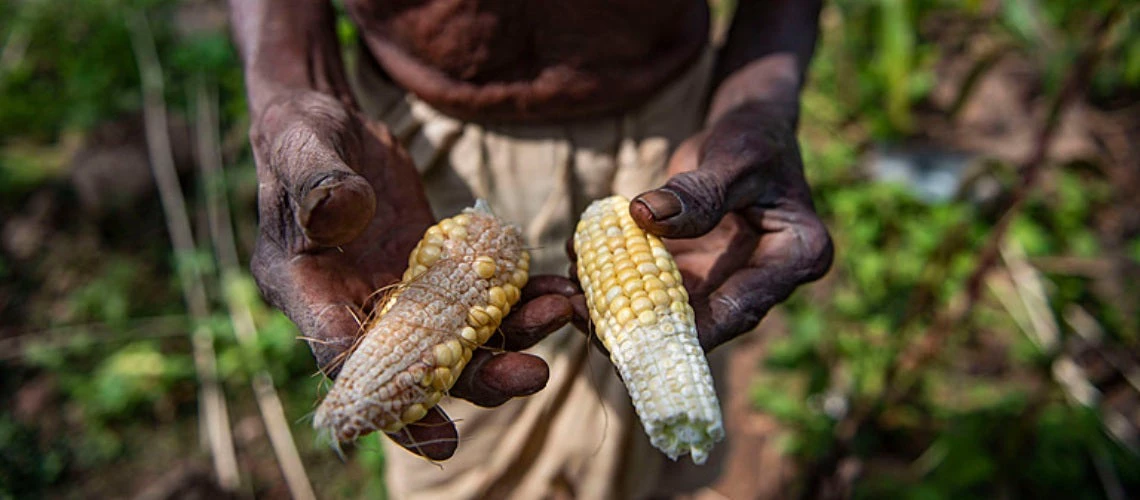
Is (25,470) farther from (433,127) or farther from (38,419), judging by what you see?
(433,127)

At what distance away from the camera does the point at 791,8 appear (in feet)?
7.35

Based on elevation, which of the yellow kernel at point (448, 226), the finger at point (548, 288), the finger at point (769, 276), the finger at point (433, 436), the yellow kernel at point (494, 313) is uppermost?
the yellow kernel at point (448, 226)

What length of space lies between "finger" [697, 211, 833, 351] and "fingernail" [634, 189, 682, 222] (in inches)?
10.3

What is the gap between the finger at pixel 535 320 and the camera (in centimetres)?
159

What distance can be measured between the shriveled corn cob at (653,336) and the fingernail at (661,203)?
115 millimetres

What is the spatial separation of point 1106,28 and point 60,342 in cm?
438

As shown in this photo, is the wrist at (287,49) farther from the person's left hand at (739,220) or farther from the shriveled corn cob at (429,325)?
the person's left hand at (739,220)

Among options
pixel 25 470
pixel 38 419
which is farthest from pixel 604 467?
pixel 38 419

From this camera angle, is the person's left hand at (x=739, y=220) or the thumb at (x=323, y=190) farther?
the person's left hand at (x=739, y=220)

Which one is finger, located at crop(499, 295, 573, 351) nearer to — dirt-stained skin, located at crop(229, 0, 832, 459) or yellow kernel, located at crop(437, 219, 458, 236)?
dirt-stained skin, located at crop(229, 0, 832, 459)

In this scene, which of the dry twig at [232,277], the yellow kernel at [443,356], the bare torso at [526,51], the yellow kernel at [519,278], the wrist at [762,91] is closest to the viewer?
the yellow kernel at [443,356]

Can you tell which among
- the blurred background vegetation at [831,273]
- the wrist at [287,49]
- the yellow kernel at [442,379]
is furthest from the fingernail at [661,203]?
the blurred background vegetation at [831,273]

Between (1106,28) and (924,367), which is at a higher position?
(1106,28)

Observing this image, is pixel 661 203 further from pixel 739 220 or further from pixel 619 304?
pixel 739 220
